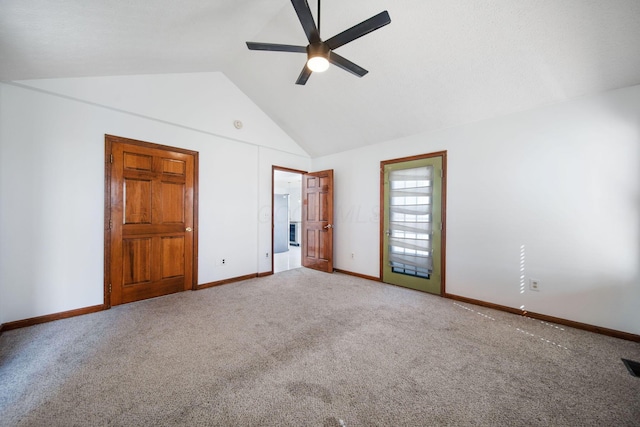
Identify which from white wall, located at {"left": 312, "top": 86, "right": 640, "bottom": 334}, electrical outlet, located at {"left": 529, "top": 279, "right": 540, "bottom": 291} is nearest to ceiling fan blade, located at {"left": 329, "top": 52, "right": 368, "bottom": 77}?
white wall, located at {"left": 312, "top": 86, "right": 640, "bottom": 334}

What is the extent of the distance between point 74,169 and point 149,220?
37.9 inches

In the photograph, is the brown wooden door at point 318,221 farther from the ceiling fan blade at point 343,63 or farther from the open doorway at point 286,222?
the ceiling fan blade at point 343,63

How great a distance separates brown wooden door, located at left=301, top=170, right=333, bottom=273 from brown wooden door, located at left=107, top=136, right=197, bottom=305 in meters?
2.40

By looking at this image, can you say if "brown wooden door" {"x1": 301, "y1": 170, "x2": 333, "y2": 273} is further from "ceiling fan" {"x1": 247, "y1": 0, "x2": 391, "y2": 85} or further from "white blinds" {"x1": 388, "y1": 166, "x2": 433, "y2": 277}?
"ceiling fan" {"x1": 247, "y1": 0, "x2": 391, "y2": 85}

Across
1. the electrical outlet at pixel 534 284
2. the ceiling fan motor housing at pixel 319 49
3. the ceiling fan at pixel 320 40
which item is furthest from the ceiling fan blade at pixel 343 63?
the electrical outlet at pixel 534 284

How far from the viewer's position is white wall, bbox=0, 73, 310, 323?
2.49 m

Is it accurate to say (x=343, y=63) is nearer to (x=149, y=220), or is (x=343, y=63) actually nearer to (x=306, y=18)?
(x=306, y=18)

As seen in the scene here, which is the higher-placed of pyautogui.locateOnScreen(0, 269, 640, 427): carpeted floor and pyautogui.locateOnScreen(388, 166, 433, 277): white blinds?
pyautogui.locateOnScreen(388, 166, 433, 277): white blinds

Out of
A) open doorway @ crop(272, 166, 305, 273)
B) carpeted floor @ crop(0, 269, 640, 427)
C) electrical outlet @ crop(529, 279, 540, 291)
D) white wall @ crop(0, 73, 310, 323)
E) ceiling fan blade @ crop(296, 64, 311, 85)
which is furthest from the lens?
open doorway @ crop(272, 166, 305, 273)

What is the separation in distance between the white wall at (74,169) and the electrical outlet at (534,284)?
14.4ft

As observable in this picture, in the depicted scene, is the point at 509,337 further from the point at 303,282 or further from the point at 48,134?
the point at 48,134

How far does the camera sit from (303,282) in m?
4.23

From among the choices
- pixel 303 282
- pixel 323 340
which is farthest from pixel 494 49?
pixel 303 282

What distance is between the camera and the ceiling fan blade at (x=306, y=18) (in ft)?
5.48
